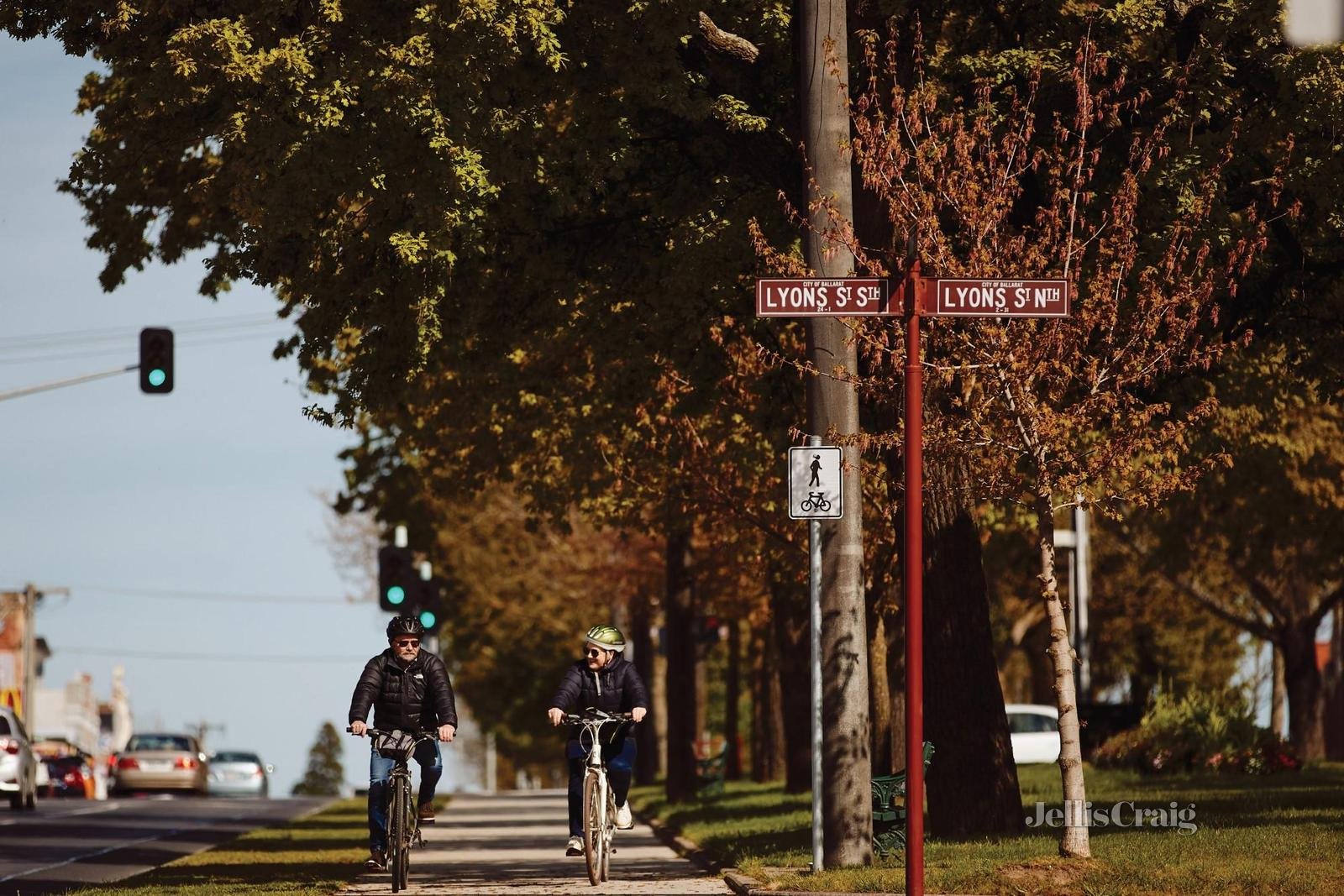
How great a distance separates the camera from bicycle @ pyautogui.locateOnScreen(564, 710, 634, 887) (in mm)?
15984

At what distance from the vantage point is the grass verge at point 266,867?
16719mm

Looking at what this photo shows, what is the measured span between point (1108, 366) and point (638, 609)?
30.1m

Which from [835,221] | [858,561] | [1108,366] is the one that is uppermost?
[835,221]

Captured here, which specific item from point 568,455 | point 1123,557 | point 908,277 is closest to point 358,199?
point 908,277

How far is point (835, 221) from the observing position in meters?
15.9

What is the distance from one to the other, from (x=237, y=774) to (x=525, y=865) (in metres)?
38.2

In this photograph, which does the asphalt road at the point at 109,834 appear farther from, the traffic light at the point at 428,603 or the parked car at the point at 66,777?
the parked car at the point at 66,777

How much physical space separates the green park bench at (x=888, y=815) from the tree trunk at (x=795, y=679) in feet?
40.6

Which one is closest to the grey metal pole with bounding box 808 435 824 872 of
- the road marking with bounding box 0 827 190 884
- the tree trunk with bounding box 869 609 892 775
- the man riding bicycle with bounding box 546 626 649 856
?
the man riding bicycle with bounding box 546 626 649 856

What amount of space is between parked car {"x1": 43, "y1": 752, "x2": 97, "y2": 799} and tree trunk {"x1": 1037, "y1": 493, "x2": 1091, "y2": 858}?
138ft

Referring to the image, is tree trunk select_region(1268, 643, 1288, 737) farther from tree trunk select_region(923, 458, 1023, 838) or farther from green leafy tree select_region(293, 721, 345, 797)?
green leafy tree select_region(293, 721, 345, 797)

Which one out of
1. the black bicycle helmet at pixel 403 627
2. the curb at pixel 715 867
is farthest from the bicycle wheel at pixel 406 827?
the curb at pixel 715 867

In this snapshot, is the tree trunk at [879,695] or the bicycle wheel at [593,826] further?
the tree trunk at [879,695]

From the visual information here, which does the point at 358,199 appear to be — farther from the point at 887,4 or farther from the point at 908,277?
the point at 908,277
